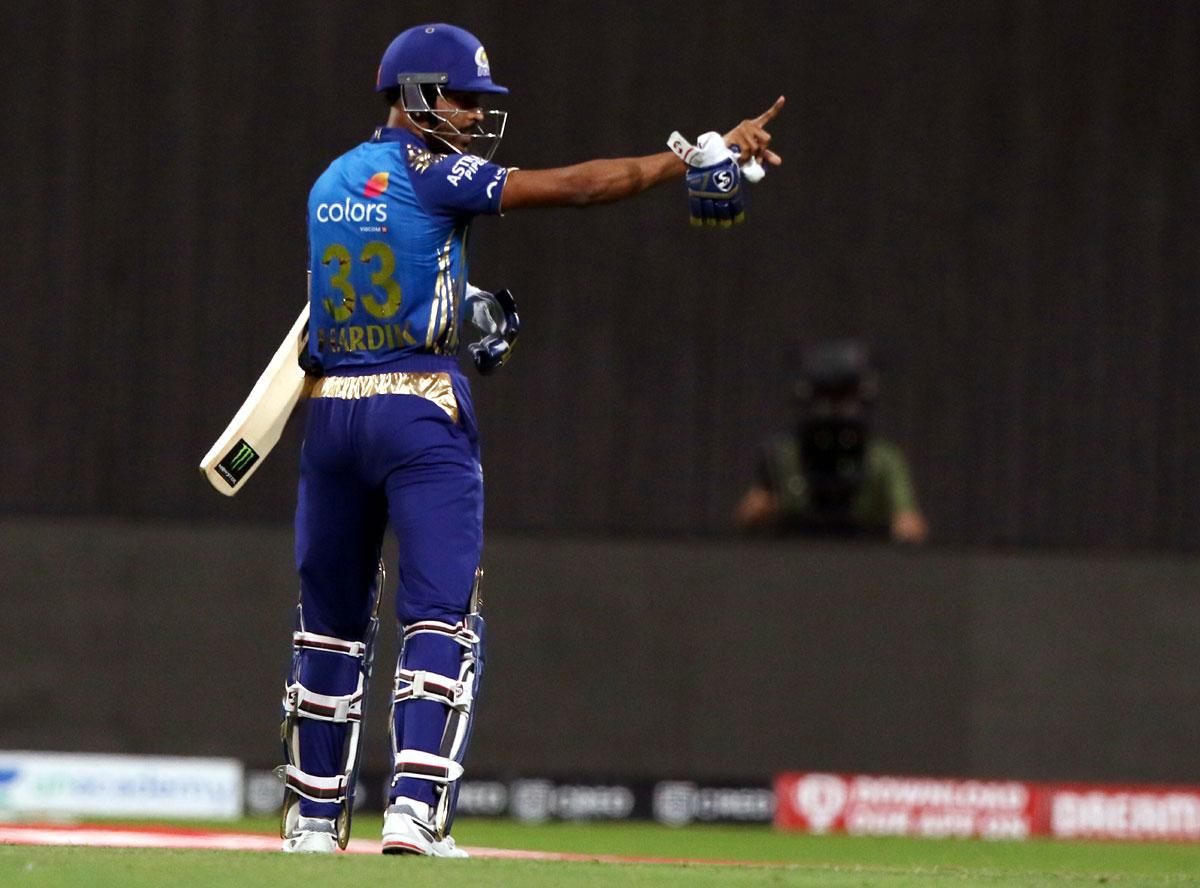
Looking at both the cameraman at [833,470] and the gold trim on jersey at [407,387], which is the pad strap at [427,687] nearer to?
the gold trim on jersey at [407,387]

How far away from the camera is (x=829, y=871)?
4.42m

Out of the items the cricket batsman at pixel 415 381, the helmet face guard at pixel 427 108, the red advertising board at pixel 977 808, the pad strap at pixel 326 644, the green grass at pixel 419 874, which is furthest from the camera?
the red advertising board at pixel 977 808

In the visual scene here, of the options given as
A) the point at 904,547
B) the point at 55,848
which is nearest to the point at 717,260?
the point at 904,547

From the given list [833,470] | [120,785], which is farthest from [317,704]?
[833,470]

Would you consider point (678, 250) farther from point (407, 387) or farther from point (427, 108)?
point (407, 387)

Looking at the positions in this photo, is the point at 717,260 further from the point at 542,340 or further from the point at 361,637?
the point at 361,637

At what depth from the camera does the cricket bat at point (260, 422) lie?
16.3 feet

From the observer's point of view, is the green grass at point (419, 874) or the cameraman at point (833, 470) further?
the cameraman at point (833, 470)

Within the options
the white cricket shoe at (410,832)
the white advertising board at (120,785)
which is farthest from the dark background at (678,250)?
the white cricket shoe at (410,832)

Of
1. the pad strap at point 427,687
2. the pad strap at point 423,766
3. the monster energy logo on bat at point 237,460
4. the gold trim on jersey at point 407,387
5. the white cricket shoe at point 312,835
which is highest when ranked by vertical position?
the gold trim on jersey at point 407,387

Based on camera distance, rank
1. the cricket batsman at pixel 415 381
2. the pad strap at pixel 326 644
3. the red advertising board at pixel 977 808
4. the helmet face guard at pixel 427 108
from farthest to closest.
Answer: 1. the red advertising board at pixel 977 808
2. the pad strap at pixel 326 644
3. the helmet face guard at pixel 427 108
4. the cricket batsman at pixel 415 381

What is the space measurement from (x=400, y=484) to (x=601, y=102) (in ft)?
16.3

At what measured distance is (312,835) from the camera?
16.3 feet

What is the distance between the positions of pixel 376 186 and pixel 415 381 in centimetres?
43
